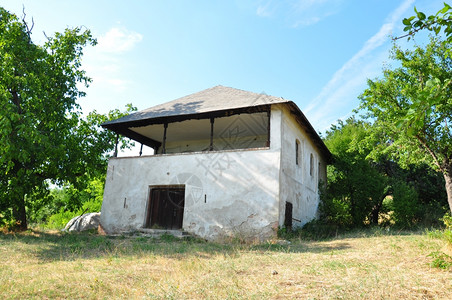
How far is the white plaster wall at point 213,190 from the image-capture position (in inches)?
443

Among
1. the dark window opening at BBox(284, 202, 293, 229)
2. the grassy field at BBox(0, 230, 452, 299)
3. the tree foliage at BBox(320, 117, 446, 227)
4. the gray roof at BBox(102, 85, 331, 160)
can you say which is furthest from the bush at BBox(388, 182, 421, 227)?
the grassy field at BBox(0, 230, 452, 299)

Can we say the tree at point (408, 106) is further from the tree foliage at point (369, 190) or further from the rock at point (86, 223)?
the rock at point (86, 223)

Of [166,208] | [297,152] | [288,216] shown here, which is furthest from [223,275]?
[297,152]

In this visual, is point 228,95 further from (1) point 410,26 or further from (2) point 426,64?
(1) point 410,26

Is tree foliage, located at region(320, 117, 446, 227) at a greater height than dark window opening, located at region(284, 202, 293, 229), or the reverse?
tree foliage, located at region(320, 117, 446, 227)

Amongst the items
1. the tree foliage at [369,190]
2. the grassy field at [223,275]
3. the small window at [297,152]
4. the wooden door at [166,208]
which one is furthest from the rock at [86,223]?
the tree foliage at [369,190]

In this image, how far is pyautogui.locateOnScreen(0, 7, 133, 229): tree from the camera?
11234 mm

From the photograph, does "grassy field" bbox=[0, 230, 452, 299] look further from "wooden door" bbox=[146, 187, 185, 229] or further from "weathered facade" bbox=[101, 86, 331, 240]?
"wooden door" bbox=[146, 187, 185, 229]

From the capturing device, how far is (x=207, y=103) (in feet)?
44.8

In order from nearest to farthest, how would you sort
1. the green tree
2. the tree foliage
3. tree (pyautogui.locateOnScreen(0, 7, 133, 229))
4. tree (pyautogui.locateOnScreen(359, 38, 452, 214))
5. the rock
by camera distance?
tree (pyautogui.locateOnScreen(0, 7, 133, 229)) → tree (pyautogui.locateOnScreen(359, 38, 452, 214)) → the rock → the tree foliage → the green tree

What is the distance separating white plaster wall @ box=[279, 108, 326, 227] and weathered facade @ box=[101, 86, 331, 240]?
4cm

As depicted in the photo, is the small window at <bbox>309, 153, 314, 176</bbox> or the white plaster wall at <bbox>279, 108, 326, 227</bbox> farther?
the small window at <bbox>309, 153, 314, 176</bbox>

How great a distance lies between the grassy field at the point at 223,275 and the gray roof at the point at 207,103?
5.80 meters

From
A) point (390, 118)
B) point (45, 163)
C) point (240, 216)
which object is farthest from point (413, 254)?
point (45, 163)
